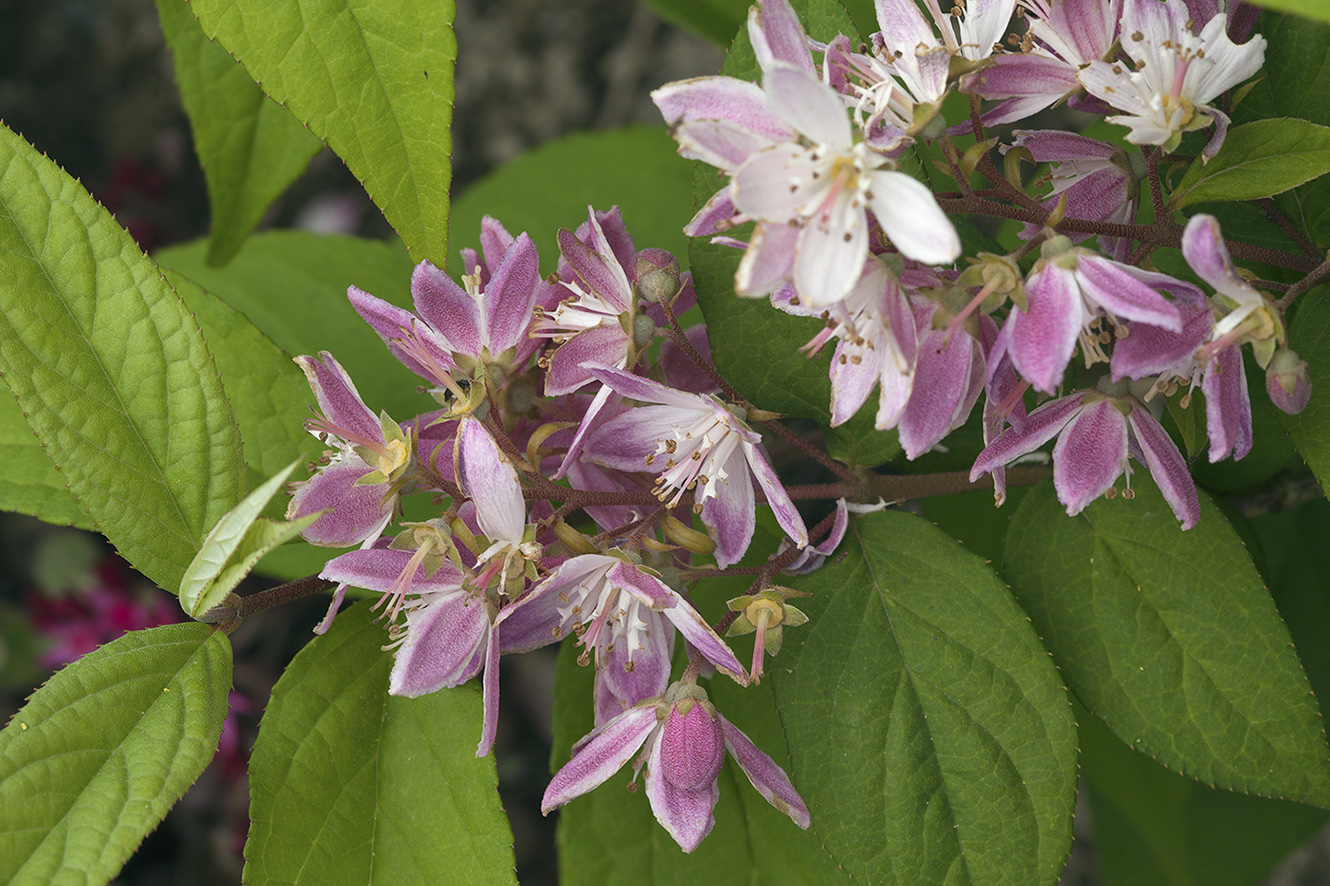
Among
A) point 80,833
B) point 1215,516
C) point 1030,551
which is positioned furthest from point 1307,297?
point 80,833

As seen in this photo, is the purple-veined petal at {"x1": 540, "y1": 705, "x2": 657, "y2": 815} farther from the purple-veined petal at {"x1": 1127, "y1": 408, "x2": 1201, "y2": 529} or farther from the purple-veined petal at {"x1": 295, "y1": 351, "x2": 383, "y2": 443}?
the purple-veined petal at {"x1": 1127, "y1": 408, "x2": 1201, "y2": 529}

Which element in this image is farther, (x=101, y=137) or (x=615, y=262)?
(x=101, y=137)

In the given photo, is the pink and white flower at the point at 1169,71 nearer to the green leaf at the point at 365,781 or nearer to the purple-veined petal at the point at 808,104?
the purple-veined petal at the point at 808,104

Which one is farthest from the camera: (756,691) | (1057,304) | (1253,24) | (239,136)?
(239,136)

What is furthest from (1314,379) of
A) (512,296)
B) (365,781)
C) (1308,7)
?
(365,781)

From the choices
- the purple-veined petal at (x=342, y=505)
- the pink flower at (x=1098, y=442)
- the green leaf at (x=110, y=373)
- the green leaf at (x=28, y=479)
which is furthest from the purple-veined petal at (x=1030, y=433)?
the green leaf at (x=28, y=479)

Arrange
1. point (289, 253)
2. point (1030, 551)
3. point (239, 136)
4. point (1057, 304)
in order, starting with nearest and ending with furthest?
point (1057, 304), point (1030, 551), point (239, 136), point (289, 253)

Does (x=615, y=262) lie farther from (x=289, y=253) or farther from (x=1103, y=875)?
(x=1103, y=875)
